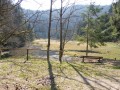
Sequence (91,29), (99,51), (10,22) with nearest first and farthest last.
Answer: (10,22) → (91,29) → (99,51)

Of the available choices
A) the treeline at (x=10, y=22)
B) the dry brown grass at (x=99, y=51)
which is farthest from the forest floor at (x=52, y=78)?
the dry brown grass at (x=99, y=51)

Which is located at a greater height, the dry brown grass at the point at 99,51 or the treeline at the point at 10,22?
the treeline at the point at 10,22

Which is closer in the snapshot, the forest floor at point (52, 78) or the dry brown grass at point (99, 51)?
the forest floor at point (52, 78)

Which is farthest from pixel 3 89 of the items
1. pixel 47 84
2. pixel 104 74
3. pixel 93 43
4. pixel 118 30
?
pixel 93 43

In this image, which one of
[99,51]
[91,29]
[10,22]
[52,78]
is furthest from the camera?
[99,51]

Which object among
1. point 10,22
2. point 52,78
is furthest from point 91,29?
point 10,22

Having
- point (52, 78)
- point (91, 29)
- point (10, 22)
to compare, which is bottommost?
point (52, 78)

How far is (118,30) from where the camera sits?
3122 cm

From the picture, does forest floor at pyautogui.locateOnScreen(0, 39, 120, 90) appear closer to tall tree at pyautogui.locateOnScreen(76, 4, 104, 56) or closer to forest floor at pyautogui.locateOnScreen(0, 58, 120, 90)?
forest floor at pyautogui.locateOnScreen(0, 58, 120, 90)

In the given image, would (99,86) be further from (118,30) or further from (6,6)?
(118,30)

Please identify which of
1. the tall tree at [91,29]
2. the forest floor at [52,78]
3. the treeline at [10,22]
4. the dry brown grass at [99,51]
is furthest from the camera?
the dry brown grass at [99,51]

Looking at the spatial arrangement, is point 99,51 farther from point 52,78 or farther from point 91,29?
point 52,78

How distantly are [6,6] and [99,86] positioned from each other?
9.10 m

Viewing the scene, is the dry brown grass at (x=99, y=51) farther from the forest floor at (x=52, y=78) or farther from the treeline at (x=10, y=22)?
the treeline at (x=10, y=22)
